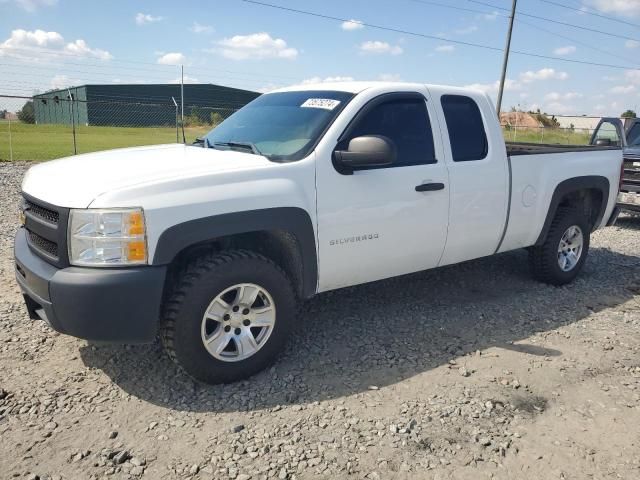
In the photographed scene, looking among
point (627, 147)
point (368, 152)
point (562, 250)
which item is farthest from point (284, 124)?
point (627, 147)

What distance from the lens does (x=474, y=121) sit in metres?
4.53

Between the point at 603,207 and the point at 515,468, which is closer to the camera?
the point at 515,468

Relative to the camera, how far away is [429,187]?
158 inches

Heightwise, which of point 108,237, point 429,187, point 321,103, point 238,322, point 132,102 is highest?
point 132,102

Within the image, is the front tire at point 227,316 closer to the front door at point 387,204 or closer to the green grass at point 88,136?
the front door at point 387,204

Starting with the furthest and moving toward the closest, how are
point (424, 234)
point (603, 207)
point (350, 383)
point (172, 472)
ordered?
1. point (603, 207)
2. point (424, 234)
3. point (350, 383)
4. point (172, 472)

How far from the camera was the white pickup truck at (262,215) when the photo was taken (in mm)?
2908

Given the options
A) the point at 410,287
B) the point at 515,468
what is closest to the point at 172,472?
the point at 515,468

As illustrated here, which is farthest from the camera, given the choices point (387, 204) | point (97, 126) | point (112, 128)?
point (97, 126)

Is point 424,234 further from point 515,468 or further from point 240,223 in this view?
point 515,468

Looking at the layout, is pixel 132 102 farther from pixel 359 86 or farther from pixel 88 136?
pixel 359 86

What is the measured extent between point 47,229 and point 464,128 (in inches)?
125

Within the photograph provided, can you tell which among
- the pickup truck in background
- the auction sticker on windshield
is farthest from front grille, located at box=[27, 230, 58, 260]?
the pickup truck in background

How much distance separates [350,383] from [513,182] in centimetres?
238
